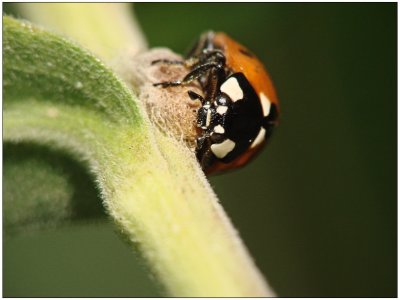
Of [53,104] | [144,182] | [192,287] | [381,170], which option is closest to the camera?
[192,287]

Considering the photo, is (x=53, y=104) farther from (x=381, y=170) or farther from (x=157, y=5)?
(x=381, y=170)

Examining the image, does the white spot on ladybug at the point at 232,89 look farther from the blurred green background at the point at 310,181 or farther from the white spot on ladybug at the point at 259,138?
the blurred green background at the point at 310,181

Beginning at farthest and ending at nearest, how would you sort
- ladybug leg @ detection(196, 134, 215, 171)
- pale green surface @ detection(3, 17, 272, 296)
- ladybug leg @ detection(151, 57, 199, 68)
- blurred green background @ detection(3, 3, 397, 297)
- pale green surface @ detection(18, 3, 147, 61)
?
blurred green background @ detection(3, 3, 397, 297) < pale green surface @ detection(18, 3, 147, 61) < ladybug leg @ detection(151, 57, 199, 68) < ladybug leg @ detection(196, 134, 215, 171) < pale green surface @ detection(3, 17, 272, 296)

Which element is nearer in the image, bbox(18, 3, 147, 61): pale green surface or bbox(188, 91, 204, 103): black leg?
bbox(188, 91, 204, 103): black leg

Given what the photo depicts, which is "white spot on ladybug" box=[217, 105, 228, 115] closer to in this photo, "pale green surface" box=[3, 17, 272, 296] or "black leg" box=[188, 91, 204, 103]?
"black leg" box=[188, 91, 204, 103]

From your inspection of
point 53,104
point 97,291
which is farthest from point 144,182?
point 97,291

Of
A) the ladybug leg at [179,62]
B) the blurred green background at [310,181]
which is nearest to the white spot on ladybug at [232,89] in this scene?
the ladybug leg at [179,62]

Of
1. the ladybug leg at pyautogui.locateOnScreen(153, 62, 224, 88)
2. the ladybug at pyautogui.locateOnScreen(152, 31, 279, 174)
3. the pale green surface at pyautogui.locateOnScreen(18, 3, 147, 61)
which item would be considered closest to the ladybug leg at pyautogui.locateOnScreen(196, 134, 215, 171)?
the ladybug at pyautogui.locateOnScreen(152, 31, 279, 174)
